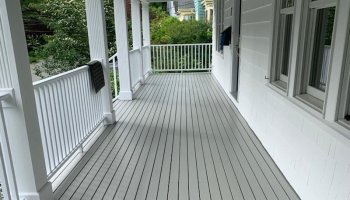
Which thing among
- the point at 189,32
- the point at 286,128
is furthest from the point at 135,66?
the point at 286,128

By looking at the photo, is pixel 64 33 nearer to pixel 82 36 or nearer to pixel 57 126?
pixel 82 36

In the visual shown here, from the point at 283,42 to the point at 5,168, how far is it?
9.34ft

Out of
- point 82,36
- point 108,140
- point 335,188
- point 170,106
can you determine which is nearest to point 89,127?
point 108,140

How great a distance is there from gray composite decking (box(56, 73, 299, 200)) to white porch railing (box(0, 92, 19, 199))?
1.61 feet

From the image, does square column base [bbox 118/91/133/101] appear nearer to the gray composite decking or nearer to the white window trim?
the gray composite decking

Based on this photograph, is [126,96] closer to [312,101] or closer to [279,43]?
[279,43]

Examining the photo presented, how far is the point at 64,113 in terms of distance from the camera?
9.97ft

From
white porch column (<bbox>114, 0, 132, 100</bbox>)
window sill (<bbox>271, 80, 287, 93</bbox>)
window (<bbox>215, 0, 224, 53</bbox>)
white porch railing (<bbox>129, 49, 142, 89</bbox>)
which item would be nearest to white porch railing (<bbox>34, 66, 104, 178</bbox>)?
white porch column (<bbox>114, 0, 132, 100</bbox>)

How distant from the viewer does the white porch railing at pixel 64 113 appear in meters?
2.65

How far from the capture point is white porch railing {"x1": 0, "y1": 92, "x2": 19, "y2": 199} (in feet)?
6.70

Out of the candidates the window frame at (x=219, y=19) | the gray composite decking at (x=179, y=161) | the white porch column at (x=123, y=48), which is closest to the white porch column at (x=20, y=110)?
the gray composite decking at (x=179, y=161)

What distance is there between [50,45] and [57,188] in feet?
22.4

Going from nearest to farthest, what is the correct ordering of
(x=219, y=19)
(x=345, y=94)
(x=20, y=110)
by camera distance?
(x=345, y=94), (x=20, y=110), (x=219, y=19)

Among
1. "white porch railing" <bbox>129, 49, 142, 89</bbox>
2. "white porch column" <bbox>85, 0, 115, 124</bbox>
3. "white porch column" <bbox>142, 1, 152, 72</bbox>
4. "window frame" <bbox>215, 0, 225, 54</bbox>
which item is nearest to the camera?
"white porch column" <bbox>85, 0, 115, 124</bbox>
